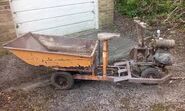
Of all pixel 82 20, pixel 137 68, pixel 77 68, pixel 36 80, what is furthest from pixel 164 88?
pixel 82 20

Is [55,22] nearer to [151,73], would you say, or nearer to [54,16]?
[54,16]

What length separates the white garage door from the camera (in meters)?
8.05

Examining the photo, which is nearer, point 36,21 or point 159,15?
point 36,21

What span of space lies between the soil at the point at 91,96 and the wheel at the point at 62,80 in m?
0.10

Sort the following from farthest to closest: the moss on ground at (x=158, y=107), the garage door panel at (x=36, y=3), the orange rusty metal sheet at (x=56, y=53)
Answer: the garage door panel at (x=36, y=3) < the orange rusty metal sheet at (x=56, y=53) < the moss on ground at (x=158, y=107)

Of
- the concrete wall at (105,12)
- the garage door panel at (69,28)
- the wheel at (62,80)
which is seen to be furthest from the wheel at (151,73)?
the concrete wall at (105,12)

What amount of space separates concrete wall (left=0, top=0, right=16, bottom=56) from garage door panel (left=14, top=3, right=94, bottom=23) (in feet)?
0.72

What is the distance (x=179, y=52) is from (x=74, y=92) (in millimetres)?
3112

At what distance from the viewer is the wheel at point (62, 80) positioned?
6133 millimetres

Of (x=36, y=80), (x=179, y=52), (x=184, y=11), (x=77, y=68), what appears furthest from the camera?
(x=184, y=11)

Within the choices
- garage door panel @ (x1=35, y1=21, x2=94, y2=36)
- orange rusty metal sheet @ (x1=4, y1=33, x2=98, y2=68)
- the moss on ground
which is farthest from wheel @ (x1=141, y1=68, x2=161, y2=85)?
garage door panel @ (x1=35, y1=21, x2=94, y2=36)

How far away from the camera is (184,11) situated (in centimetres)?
953

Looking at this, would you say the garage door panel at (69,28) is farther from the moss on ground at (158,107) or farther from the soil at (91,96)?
the moss on ground at (158,107)

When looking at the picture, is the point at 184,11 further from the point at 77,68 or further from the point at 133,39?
the point at 77,68
